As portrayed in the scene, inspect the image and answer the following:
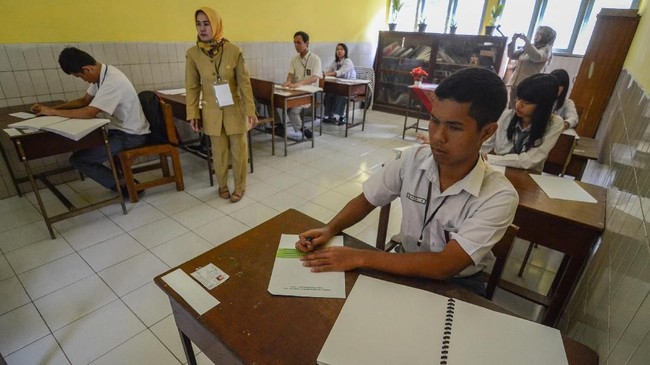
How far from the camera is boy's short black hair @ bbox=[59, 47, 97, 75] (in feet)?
7.75

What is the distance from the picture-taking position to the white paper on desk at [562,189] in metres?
1.60

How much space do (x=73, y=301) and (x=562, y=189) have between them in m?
2.74

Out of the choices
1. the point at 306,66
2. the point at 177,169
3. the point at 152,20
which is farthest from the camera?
the point at 306,66

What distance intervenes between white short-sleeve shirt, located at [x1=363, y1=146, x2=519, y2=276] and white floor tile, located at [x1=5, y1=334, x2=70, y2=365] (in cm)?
163

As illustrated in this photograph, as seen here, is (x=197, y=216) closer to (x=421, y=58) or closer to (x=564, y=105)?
(x=564, y=105)

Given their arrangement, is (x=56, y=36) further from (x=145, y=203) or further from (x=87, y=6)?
(x=145, y=203)

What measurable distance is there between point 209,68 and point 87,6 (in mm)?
1504

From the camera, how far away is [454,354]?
0.71 meters

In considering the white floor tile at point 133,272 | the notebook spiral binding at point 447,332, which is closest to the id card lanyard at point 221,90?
the white floor tile at point 133,272

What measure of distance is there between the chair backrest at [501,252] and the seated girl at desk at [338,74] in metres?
4.36

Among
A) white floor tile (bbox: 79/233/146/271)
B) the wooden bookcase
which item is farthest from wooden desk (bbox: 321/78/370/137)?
white floor tile (bbox: 79/233/146/271)

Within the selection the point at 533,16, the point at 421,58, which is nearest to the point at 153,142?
the point at 421,58

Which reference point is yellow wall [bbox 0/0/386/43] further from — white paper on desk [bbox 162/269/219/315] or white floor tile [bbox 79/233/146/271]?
white paper on desk [bbox 162/269/219/315]

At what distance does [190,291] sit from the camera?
2.87 feet
